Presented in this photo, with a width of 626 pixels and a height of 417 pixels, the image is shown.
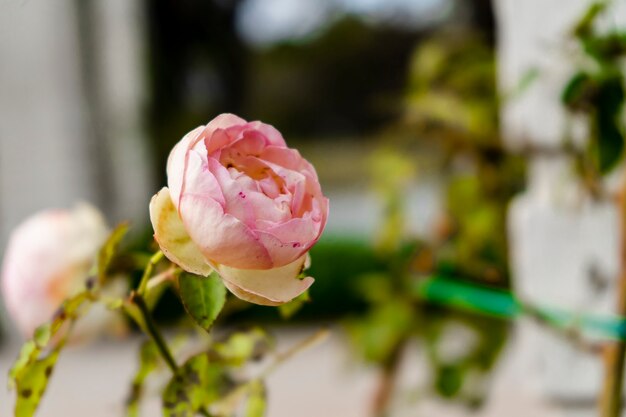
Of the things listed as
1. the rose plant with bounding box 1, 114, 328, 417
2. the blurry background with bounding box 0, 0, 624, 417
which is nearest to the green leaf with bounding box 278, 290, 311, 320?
the rose plant with bounding box 1, 114, 328, 417

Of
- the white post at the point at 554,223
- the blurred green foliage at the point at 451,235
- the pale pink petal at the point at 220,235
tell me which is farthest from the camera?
the blurred green foliage at the point at 451,235

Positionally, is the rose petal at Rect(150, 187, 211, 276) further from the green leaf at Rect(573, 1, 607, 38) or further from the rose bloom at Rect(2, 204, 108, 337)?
the green leaf at Rect(573, 1, 607, 38)

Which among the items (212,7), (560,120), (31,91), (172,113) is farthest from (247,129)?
(212,7)

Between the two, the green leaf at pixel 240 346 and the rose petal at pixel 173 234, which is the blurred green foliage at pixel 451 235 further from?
the rose petal at pixel 173 234

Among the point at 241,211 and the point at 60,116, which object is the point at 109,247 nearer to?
the point at 241,211

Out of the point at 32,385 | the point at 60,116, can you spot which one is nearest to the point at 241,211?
the point at 32,385

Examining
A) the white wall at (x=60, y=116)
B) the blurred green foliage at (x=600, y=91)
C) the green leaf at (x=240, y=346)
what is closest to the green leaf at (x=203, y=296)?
the green leaf at (x=240, y=346)
